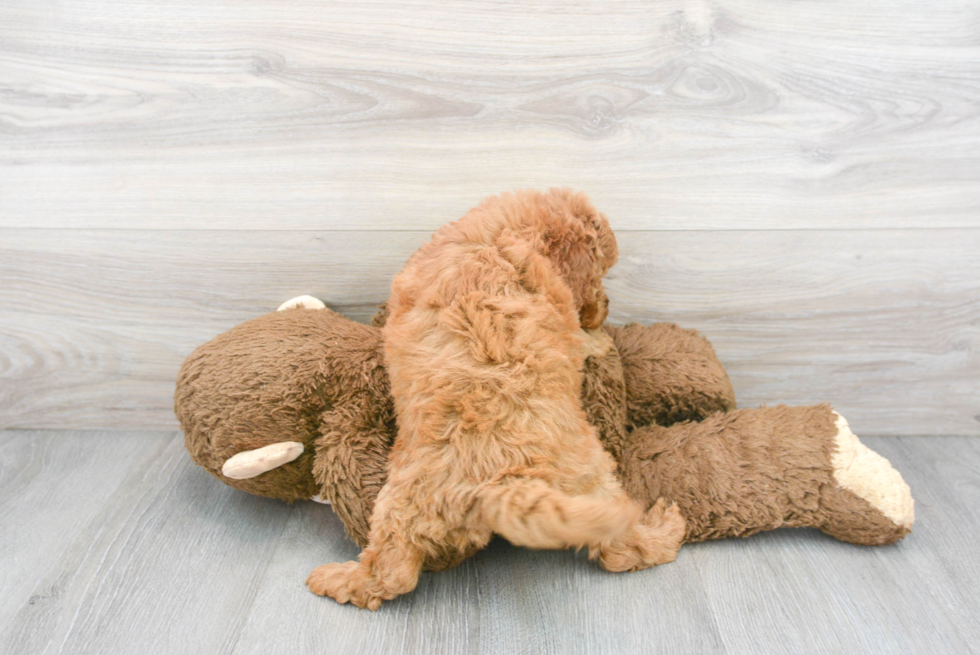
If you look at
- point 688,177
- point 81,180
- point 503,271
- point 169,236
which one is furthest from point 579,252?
point 81,180

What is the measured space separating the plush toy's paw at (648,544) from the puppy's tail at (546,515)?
0.54 feet

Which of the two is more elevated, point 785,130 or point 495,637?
point 785,130

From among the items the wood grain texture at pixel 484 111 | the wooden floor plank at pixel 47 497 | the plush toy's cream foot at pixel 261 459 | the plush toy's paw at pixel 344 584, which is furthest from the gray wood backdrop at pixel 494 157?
the plush toy's paw at pixel 344 584

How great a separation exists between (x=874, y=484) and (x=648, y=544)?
0.32m

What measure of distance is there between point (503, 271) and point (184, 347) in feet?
2.17

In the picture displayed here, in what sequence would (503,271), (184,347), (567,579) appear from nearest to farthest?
(503,271) → (567,579) → (184,347)

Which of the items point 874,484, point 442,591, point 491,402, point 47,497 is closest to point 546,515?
point 491,402

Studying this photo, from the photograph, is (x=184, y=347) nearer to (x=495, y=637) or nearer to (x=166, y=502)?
(x=166, y=502)

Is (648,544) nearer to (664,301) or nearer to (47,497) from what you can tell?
(664,301)

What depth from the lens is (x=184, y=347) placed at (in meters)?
1.10

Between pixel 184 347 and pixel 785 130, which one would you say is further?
pixel 184 347

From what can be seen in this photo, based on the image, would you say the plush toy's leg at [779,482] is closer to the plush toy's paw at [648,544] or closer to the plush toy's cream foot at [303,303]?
the plush toy's paw at [648,544]

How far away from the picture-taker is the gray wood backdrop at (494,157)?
94 cm

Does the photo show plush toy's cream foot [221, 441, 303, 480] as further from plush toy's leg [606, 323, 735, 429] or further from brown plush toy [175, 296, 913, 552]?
plush toy's leg [606, 323, 735, 429]
